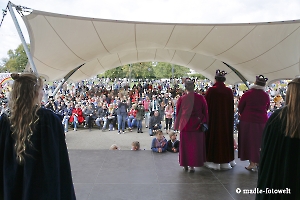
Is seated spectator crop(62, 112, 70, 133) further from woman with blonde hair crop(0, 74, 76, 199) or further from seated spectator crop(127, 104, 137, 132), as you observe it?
woman with blonde hair crop(0, 74, 76, 199)

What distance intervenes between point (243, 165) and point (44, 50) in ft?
18.6

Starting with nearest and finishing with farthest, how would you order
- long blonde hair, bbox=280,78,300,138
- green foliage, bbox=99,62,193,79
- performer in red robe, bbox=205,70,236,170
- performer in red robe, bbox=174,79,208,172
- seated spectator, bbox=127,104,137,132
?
long blonde hair, bbox=280,78,300,138 → performer in red robe, bbox=174,79,208,172 → performer in red robe, bbox=205,70,236,170 → seated spectator, bbox=127,104,137,132 → green foliage, bbox=99,62,193,79

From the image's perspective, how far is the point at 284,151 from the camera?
1.62 meters

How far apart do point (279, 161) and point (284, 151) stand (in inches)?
3.1

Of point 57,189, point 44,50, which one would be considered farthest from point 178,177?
point 44,50

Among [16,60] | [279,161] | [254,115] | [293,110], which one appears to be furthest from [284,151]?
[16,60]

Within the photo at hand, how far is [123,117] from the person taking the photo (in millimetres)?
10070

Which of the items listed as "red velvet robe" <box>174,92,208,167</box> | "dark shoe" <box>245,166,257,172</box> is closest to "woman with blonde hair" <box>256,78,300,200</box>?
"red velvet robe" <box>174,92,208,167</box>

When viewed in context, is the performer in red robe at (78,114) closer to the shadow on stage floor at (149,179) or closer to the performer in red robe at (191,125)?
the shadow on stage floor at (149,179)

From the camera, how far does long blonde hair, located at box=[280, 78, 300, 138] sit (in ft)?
5.02

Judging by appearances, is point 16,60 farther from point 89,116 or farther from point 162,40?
point 162,40

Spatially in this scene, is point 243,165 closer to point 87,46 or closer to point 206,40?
point 206,40

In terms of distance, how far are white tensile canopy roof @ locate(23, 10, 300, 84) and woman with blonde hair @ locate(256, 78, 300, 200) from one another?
17.8 feet

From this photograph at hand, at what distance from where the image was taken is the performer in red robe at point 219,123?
12.2 ft
